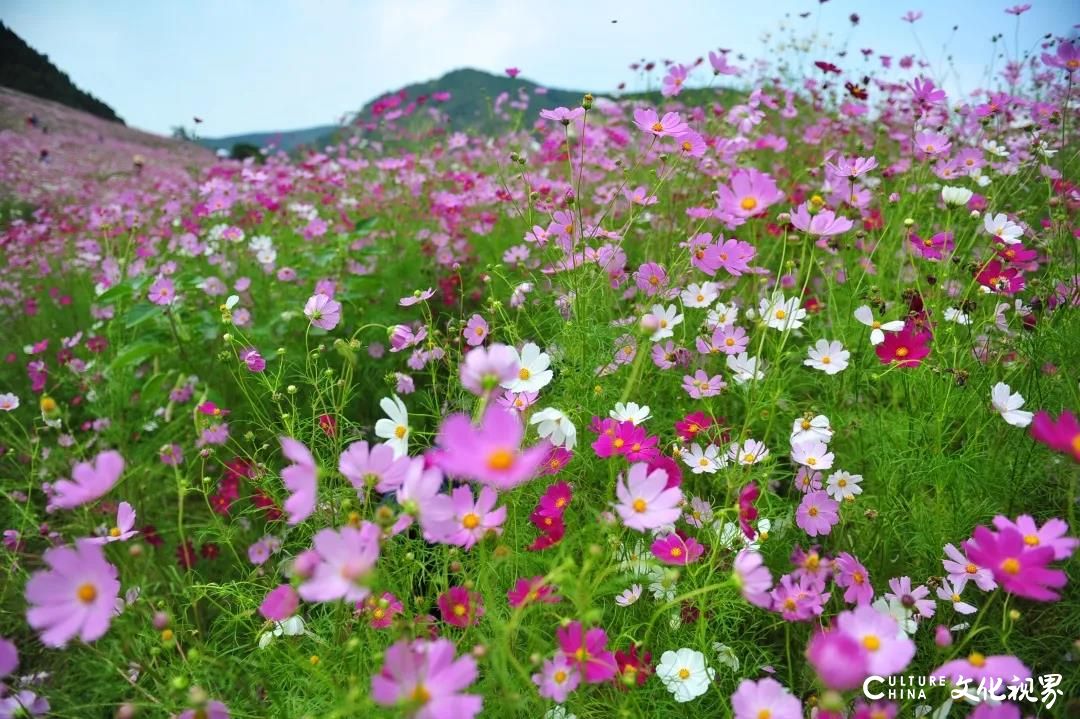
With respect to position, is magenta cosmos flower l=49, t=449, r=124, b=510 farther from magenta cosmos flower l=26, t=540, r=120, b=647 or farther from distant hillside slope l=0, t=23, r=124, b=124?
distant hillside slope l=0, t=23, r=124, b=124

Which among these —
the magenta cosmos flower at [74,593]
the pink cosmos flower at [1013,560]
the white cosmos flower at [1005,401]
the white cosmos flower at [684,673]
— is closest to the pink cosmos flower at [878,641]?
the pink cosmos flower at [1013,560]

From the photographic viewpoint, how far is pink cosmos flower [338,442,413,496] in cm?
65

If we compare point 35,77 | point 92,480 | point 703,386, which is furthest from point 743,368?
point 35,77

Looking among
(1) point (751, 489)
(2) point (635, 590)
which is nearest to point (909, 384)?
(1) point (751, 489)

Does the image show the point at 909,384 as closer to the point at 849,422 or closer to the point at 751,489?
the point at 849,422

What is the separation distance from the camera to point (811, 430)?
3.47ft

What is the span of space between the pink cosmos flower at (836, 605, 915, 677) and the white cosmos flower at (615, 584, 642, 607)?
334 millimetres

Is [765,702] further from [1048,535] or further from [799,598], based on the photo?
[1048,535]

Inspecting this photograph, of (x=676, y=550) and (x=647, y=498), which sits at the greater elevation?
(x=647, y=498)

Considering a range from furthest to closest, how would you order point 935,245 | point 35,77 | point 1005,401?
1. point 35,77
2. point 935,245
3. point 1005,401

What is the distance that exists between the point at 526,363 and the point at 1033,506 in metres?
0.93

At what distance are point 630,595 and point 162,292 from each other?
1500 mm

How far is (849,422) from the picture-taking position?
50.1 inches

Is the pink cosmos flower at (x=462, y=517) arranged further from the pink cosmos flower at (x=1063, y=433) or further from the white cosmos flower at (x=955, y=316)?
the white cosmos flower at (x=955, y=316)
